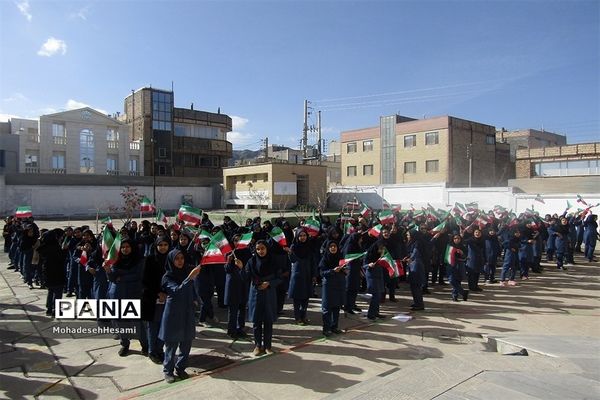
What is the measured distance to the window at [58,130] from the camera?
39.2 m

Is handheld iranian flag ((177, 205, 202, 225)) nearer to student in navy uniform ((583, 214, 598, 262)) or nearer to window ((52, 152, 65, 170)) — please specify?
student in navy uniform ((583, 214, 598, 262))

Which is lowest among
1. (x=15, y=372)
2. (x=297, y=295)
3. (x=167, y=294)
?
(x=15, y=372)

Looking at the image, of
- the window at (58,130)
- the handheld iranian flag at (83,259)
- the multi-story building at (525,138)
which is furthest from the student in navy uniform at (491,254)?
the multi-story building at (525,138)

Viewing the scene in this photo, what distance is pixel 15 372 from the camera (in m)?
5.39

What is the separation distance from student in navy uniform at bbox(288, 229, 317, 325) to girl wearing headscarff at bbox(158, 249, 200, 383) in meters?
2.43

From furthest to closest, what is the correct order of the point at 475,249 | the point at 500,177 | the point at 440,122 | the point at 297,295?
the point at 500,177 → the point at 440,122 → the point at 475,249 → the point at 297,295

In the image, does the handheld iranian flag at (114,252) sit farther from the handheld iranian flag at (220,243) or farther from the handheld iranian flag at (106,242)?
the handheld iranian flag at (220,243)

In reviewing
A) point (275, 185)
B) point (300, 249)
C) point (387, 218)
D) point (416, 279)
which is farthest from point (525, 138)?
point (300, 249)

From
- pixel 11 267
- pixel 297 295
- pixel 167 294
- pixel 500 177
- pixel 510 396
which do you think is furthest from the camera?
pixel 500 177

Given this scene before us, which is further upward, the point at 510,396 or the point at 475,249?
the point at 475,249

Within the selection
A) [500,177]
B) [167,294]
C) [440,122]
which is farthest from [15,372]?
[500,177]

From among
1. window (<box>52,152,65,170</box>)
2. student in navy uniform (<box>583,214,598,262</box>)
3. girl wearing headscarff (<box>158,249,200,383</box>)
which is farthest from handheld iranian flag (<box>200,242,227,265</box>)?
window (<box>52,152,65,170</box>)

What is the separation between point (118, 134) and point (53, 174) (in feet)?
29.3

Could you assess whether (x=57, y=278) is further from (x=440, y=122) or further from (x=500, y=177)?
(x=500, y=177)
